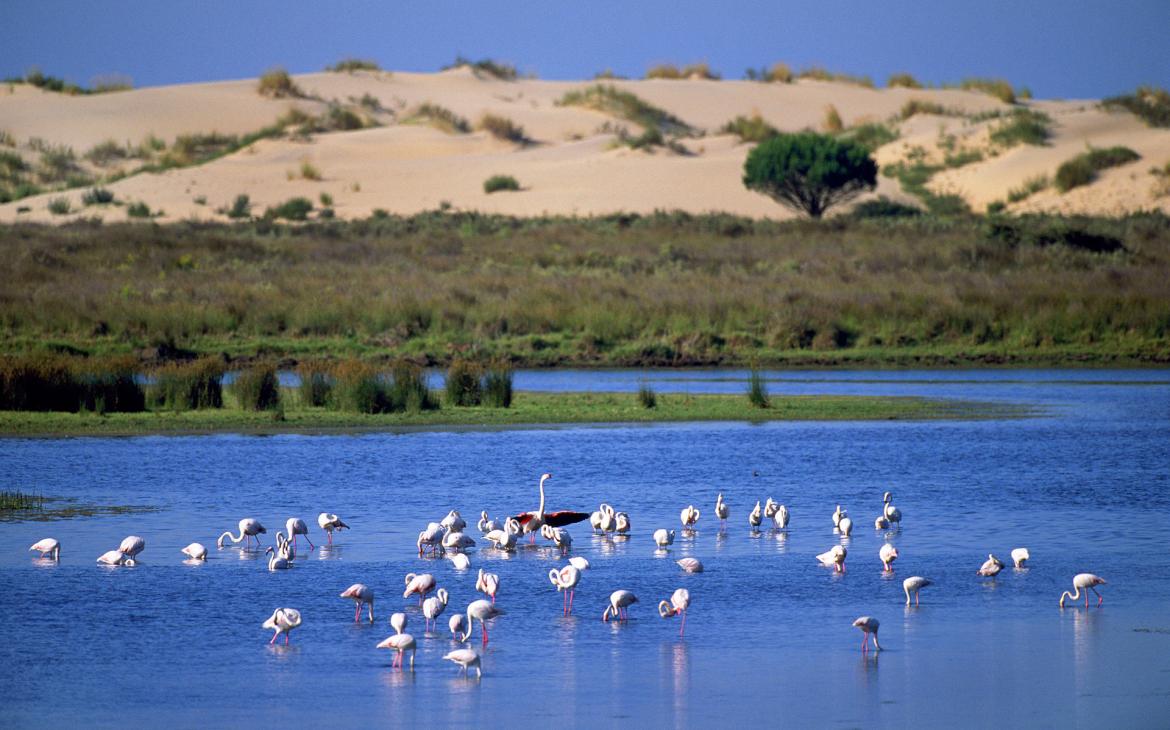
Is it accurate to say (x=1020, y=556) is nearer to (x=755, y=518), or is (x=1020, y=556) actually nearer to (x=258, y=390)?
(x=755, y=518)

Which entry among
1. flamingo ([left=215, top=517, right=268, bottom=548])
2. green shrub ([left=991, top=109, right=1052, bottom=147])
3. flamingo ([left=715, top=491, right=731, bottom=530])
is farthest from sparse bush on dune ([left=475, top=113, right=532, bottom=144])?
flamingo ([left=215, top=517, right=268, bottom=548])

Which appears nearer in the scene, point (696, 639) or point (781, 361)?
point (696, 639)

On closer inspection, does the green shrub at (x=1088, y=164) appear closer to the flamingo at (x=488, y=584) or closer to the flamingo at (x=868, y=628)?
the flamingo at (x=488, y=584)

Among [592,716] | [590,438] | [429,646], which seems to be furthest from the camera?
[590,438]

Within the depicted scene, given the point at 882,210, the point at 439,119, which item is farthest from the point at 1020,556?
the point at 439,119

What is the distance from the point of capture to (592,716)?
10.0 metres

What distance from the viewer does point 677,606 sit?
12.5 metres

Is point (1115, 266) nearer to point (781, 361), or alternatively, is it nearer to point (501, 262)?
point (781, 361)

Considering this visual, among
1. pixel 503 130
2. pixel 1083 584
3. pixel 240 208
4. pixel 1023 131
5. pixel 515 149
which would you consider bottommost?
pixel 1083 584

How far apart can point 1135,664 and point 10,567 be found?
937 cm

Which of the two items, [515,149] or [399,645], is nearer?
[399,645]

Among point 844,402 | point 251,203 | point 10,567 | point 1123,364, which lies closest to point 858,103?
point 251,203

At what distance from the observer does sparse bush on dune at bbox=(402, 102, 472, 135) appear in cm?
9625

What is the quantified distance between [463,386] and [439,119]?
7241 centimetres
